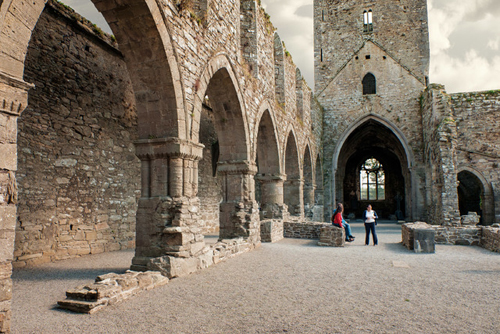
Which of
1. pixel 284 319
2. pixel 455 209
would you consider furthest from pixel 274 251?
pixel 455 209

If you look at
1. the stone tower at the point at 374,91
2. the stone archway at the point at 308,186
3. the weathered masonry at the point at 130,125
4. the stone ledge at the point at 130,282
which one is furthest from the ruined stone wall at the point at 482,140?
the stone ledge at the point at 130,282

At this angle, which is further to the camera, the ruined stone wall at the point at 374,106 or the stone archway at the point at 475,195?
the ruined stone wall at the point at 374,106

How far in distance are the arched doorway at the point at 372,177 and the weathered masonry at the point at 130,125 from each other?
42.2ft

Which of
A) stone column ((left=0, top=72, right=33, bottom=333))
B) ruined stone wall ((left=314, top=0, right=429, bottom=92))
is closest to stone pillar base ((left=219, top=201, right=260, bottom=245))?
stone column ((left=0, top=72, right=33, bottom=333))

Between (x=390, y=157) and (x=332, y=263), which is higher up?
(x=390, y=157)

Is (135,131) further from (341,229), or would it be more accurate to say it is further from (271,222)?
(341,229)

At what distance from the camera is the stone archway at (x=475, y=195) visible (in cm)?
1617

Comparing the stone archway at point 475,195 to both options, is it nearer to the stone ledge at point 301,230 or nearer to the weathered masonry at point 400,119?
the weathered masonry at point 400,119

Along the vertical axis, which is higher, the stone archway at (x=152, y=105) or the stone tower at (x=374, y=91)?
the stone tower at (x=374, y=91)

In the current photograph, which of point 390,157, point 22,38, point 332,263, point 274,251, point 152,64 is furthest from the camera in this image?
point 390,157

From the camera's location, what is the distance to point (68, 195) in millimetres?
7598

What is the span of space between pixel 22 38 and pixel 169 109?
273 cm

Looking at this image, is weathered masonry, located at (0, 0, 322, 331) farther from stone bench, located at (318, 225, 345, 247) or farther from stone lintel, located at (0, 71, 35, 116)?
stone bench, located at (318, 225, 345, 247)

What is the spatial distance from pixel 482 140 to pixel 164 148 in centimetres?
1580
